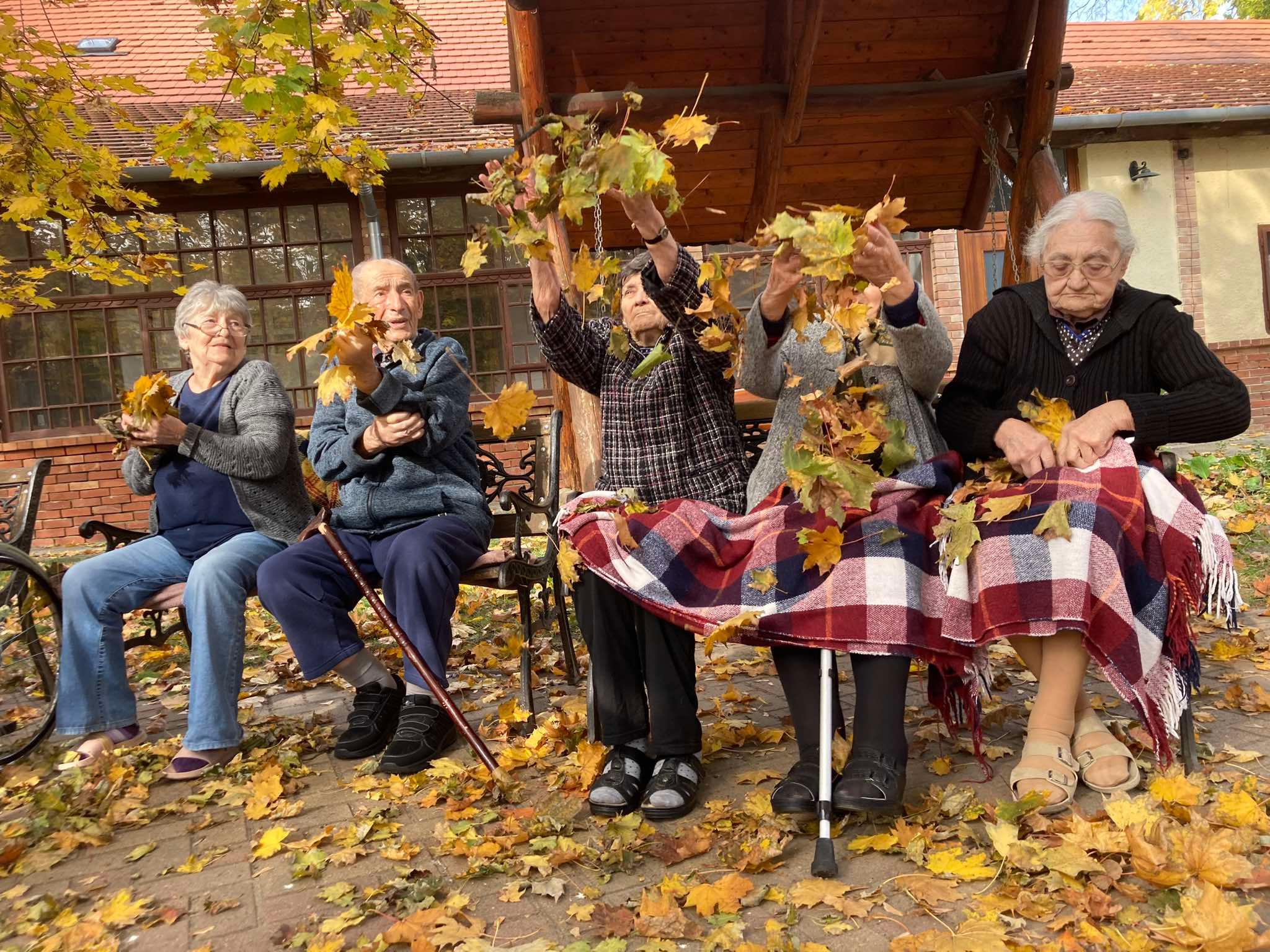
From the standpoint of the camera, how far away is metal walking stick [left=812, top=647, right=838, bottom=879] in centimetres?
237

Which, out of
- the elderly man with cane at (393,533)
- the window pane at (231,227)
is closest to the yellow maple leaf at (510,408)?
the elderly man with cane at (393,533)

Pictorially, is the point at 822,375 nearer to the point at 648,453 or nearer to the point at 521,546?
the point at 648,453

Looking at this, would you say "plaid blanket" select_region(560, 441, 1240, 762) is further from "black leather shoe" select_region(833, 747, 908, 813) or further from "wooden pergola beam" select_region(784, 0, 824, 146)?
"wooden pergola beam" select_region(784, 0, 824, 146)

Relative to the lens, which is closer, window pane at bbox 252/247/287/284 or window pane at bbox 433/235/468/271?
window pane at bbox 252/247/287/284

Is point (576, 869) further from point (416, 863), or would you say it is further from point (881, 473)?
point (881, 473)

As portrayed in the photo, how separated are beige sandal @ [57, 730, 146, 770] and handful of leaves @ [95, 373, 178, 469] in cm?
97

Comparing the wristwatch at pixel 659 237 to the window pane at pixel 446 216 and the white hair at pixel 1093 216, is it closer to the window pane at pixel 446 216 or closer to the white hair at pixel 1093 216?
the white hair at pixel 1093 216

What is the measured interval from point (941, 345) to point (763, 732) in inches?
53.6

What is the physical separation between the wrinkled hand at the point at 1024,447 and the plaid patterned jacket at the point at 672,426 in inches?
30.9

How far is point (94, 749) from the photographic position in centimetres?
349

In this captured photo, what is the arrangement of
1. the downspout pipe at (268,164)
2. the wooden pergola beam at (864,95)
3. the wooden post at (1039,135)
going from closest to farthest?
1. the wooden post at (1039,135)
2. the wooden pergola beam at (864,95)
3. the downspout pipe at (268,164)

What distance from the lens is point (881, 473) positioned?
292 centimetres

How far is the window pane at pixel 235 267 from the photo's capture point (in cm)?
1120

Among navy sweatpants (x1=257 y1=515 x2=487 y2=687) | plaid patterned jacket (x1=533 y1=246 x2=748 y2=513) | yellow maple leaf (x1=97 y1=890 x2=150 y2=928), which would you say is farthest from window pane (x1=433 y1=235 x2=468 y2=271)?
yellow maple leaf (x1=97 y1=890 x2=150 y2=928)
